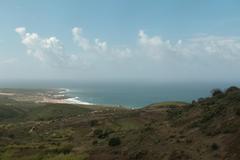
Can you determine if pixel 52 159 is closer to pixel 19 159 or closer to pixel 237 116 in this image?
pixel 19 159

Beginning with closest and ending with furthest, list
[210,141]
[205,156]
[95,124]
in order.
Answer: [205,156], [210,141], [95,124]

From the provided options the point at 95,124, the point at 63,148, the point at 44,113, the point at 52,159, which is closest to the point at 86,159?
the point at 52,159

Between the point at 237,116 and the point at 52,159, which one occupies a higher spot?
→ the point at 237,116

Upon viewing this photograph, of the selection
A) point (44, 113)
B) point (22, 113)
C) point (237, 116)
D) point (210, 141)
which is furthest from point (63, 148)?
point (22, 113)

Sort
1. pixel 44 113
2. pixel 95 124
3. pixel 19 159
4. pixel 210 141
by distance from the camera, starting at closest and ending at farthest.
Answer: pixel 210 141 → pixel 19 159 → pixel 95 124 → pixel 44 113

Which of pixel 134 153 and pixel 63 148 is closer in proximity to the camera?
pixel 134 153

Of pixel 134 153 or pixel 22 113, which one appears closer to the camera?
pixel 134 153

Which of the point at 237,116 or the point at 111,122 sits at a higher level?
the point at 237,116

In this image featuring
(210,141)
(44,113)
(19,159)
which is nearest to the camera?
(210,141)

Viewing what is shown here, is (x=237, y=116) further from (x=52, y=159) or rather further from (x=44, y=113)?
(x=44, y=113)
